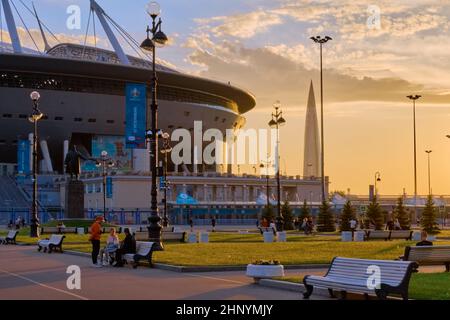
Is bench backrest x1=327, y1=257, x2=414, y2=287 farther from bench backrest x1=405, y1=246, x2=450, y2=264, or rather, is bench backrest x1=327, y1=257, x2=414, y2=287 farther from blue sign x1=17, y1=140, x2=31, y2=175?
blue sign x1=17, y1=140, x2=31, y2=175

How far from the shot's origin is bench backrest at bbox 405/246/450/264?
21.4 meters

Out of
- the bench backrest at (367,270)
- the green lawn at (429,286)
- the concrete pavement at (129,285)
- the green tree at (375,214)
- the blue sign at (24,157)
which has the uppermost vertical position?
the blue sign at (24,157)

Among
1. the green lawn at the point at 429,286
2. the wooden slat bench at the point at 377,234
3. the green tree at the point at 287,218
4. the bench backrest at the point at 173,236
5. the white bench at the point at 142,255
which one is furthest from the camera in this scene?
the green tree at the point at 287,218

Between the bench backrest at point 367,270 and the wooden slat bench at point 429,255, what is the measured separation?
18.3ft

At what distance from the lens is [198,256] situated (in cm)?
2809

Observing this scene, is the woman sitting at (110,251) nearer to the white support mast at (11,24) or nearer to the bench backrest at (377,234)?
the bench backrest at (377,234)

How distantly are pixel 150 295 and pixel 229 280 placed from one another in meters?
4.01

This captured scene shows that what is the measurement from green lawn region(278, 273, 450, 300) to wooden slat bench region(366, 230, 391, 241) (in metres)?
23.0

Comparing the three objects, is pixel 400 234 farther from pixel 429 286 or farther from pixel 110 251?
pixel 429 286

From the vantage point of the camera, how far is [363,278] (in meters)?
15.2

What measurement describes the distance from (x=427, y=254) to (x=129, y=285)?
26.5ft

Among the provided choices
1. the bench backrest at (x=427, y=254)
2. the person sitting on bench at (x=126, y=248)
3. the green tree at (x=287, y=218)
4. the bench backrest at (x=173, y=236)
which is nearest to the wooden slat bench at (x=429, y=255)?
the bench backrest at (x=427, y=254)

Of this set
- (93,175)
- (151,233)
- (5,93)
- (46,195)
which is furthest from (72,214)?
(5,93)

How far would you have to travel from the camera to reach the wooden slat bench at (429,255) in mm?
21406
